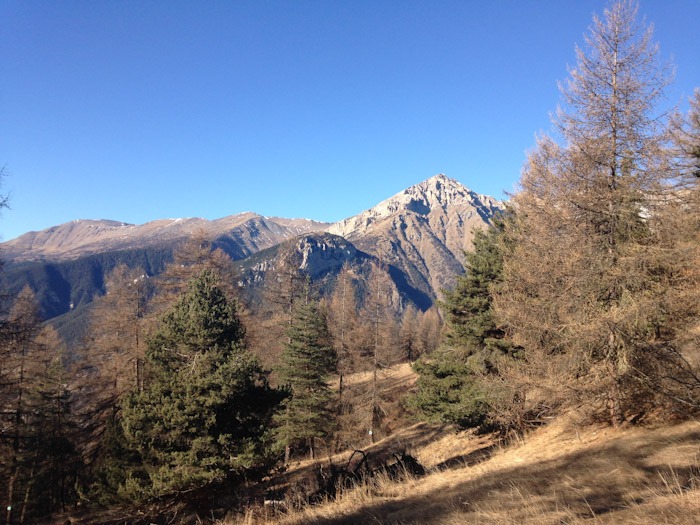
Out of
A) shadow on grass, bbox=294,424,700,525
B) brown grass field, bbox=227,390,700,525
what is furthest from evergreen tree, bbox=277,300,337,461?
shadow on grass, bbox=294,424,700,525

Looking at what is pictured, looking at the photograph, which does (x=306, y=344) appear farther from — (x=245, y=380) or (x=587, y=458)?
(x=587, y=458)

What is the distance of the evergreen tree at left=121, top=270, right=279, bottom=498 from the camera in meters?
10.6

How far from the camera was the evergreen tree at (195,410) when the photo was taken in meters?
10.6

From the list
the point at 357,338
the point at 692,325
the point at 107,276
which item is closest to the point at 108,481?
the point at 692,325

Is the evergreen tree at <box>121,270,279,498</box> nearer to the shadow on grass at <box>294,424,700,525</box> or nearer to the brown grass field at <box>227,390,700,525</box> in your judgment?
the brown grass field at <box>227,390,700,525</box>

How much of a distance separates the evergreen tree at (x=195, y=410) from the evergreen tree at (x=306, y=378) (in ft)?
25.3

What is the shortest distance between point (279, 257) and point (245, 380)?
14.0m

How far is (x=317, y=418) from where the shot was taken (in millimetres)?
21234

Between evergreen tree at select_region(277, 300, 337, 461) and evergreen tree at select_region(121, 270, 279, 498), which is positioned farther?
evergreen tree at select_region(277, 300, 337, 461)

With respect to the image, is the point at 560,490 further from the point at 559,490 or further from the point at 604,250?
the point at 604,250

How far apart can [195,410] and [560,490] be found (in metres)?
9.32

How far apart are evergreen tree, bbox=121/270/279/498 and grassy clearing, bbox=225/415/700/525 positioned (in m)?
4.30

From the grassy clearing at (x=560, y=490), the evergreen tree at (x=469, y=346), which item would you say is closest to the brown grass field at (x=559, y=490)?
the grassy clearing at (x=560, y=490)

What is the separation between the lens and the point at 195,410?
11148 millimetres
